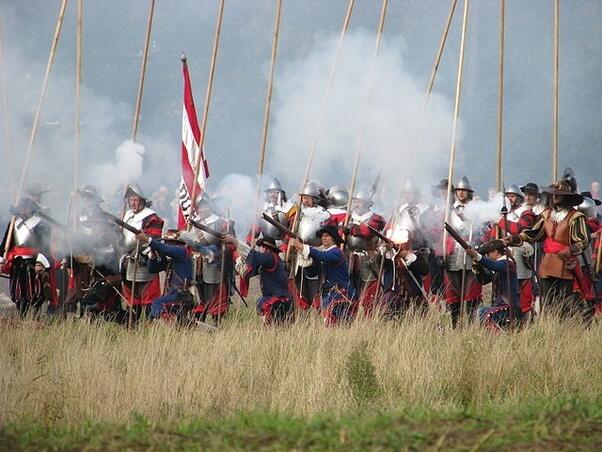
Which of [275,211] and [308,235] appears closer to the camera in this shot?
[308,235]

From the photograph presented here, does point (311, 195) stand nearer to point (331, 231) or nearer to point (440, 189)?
point (331, 231)

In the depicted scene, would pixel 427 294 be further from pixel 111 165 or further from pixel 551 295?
pixel 111 165

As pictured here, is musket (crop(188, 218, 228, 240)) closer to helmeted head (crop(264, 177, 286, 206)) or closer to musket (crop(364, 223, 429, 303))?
musket (crop(364, 223, 429, 303))

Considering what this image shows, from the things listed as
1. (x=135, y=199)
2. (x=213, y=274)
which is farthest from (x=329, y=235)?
(x=135, y=199)

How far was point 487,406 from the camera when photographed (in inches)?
308

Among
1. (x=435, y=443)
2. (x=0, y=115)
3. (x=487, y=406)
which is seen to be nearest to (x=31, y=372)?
(x=487, y=406)

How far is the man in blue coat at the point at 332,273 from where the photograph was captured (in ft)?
38.7

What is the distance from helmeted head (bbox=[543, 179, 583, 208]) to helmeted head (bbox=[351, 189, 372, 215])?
2474 mm

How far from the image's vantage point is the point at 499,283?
11.6 meters

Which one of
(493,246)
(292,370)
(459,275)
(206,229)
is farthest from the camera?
(459,275)

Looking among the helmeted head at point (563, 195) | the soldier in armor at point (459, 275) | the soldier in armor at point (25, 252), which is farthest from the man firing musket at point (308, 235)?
the soldier in armor at point (25, 252)

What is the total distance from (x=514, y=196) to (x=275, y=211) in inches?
108

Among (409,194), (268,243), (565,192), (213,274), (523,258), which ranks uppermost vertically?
(565,192)

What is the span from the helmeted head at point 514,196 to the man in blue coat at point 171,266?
394 centimetres
